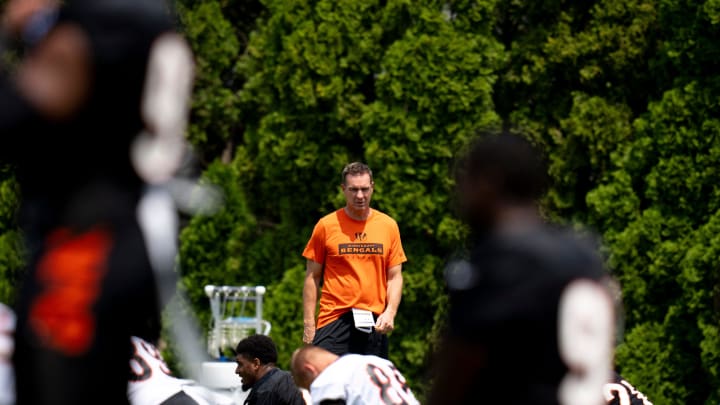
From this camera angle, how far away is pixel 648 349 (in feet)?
39.9

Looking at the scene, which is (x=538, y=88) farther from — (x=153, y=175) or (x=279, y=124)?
(x=153, y=175)

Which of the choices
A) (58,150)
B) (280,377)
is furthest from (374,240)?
(58,150)

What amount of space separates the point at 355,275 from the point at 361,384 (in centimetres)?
307

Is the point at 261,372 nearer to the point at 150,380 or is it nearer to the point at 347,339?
the point at 347,339

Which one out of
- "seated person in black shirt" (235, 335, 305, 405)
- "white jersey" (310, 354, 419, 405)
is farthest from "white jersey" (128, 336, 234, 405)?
"seated person in black shirt" (235, 335, 305, 405)

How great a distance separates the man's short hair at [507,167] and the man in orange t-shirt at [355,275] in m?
4.94

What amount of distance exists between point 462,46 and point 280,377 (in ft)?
21.3

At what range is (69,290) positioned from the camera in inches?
108

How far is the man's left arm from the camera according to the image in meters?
8.09

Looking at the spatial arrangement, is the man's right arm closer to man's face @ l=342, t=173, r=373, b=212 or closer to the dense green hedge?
man's face @ l=342, t=173, r=373, b=212

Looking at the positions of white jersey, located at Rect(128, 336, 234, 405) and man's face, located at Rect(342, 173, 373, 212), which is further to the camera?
man's face, located at Rect(342, 173, 373, 212)

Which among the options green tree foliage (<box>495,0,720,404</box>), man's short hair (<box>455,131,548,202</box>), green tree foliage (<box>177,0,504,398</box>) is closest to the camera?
man's short hair (<box>455,131,548,202</box>)

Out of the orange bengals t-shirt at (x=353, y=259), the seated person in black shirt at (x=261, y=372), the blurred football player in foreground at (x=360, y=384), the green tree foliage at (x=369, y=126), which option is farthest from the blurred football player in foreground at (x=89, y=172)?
the green tree foliage at (x=369, y=126)

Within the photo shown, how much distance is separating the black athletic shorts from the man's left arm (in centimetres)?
10
